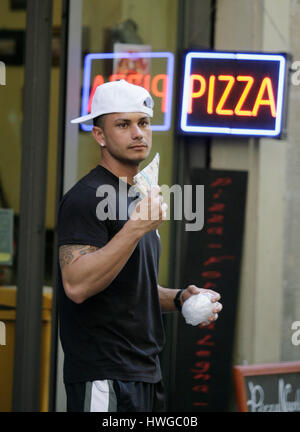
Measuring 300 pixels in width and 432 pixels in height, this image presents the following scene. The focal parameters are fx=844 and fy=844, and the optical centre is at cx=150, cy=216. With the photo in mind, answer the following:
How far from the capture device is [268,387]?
559 cm

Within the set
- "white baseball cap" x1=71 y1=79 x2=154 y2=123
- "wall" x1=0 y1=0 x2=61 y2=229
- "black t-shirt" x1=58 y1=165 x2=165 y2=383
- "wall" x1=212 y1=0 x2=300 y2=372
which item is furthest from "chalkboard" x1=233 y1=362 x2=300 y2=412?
"white baseball cap" x1=71 y1=79 x2=154 y2=123

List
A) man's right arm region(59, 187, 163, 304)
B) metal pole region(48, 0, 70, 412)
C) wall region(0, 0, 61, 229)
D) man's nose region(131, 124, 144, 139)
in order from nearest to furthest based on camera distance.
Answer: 1. man's right arm region(59, 187, 163, 304)
2. man's nose region(131, 124, 144, 139)
3. wall region(0, 0, 61, 229)
4. metal pole region(48, 0, 70, 412)

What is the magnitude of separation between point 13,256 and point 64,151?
684 millimetres

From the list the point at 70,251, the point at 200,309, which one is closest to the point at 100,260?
the point at 70,251

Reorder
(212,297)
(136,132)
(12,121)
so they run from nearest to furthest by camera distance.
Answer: (136,132), (212,297), (12,121)

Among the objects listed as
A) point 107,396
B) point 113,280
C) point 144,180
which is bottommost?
point 107,396

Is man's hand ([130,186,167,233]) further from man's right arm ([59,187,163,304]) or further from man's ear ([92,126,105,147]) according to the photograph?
man's ear ([92,126,105,147])

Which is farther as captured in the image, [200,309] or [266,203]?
[266,203]

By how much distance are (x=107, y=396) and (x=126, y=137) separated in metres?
0.91

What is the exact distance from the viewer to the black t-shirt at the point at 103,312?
286 centimetres

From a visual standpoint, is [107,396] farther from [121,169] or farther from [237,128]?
[237,128]

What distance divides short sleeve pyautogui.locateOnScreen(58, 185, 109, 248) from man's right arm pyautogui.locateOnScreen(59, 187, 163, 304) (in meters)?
0.03

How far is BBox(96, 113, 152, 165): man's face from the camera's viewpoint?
3.02m
